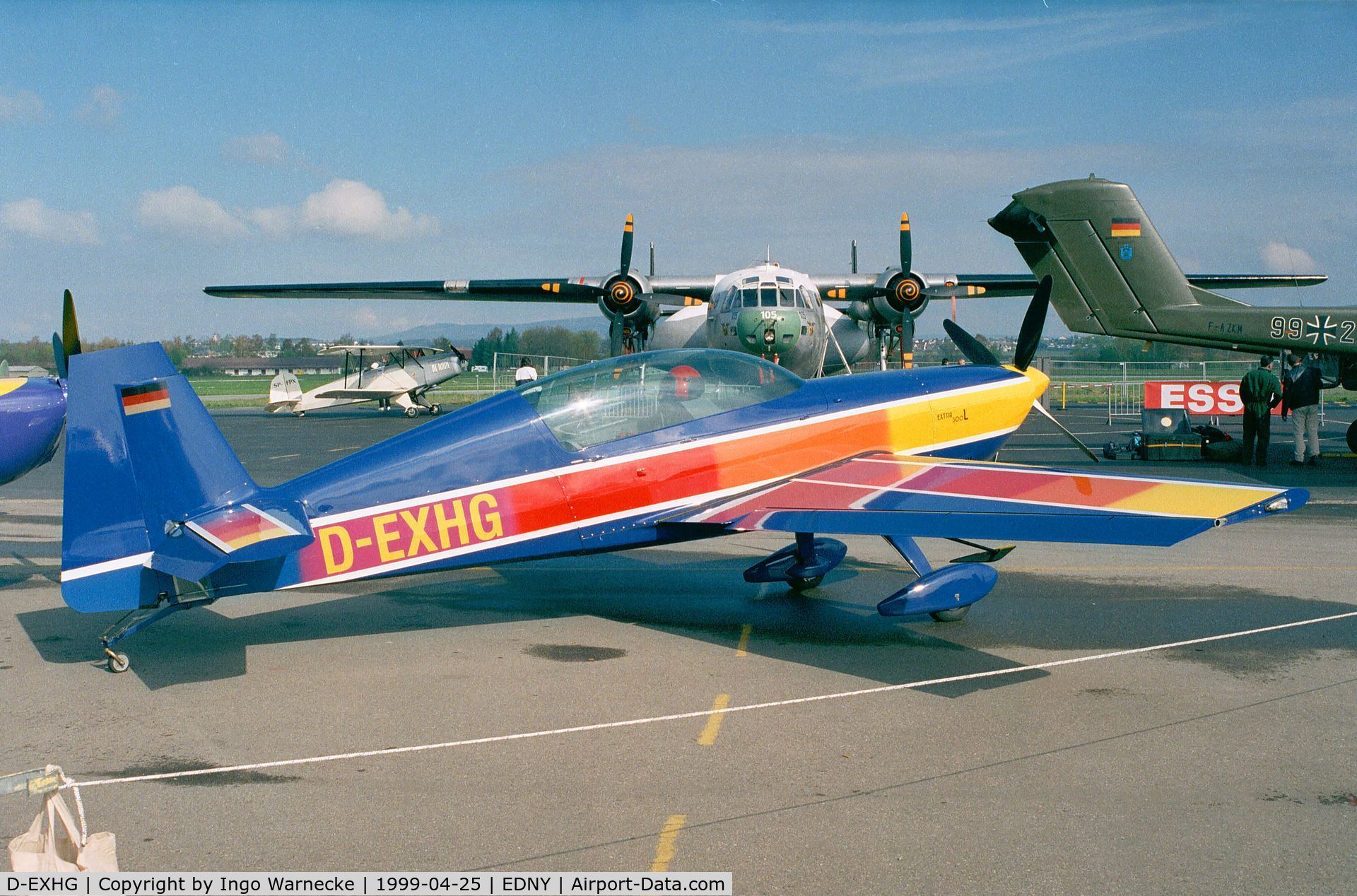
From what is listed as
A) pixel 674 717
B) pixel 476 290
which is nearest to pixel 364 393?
pixel 476 290

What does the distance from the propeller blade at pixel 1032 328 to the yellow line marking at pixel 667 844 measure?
7.09 m

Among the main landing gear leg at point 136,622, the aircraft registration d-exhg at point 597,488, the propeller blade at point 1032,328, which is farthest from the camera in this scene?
the propeller blade at point 1032,328

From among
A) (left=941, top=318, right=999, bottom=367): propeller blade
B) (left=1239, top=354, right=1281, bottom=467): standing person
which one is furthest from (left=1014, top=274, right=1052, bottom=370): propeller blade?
(left=1239, top=354, right=1281, bottom=467): standing person

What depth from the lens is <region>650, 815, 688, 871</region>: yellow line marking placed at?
4180 millimetres

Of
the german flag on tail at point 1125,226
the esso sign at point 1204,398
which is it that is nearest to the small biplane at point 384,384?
the esso sign at point 1204,398

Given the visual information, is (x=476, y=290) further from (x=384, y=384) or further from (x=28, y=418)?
(x=28, y=418)

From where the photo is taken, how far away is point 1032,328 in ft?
35.1

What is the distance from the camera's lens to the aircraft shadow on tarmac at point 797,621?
7266 mm

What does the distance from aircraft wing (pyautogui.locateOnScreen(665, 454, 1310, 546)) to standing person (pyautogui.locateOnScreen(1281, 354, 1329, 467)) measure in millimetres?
13583

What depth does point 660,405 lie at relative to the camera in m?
8.22

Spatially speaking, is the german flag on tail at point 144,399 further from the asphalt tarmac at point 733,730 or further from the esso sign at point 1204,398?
the esso sign at point 1204,398

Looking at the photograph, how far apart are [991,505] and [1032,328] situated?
4156mm

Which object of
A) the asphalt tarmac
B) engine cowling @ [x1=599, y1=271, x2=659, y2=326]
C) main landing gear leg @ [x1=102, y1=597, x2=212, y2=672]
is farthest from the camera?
engine cowling @ [x1=599, y1=271, x2=659, y2=326]

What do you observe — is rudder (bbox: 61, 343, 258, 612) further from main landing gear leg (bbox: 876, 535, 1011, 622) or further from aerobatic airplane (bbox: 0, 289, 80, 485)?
main landing gear leg (bbox: 876, 535, 1011, 622)
